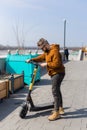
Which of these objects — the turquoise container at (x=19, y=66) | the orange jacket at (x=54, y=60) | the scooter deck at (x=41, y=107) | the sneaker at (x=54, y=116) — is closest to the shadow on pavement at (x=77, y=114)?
the sneaker at (x=54, y=116)

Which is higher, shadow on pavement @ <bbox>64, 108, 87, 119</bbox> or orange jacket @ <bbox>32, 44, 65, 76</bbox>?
orange jacket @ <bbox>32, 44, 65, 76</bbox>

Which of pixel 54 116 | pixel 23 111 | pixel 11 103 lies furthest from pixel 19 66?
pixel 54 116

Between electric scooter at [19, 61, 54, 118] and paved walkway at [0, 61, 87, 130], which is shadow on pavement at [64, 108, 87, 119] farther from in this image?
electric scooter at [19, 61, 54, 118]

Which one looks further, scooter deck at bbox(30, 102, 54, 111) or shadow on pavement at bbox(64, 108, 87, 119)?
scooter deck at bbox(30, 102, 54, 111)

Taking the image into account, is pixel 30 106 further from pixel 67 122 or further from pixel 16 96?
pixel 16 96

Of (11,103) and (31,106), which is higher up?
(31,106)

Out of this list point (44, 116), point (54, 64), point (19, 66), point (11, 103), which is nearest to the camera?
point (54, 64)

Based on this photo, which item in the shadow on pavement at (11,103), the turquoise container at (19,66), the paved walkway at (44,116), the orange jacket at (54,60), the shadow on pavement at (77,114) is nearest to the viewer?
the paved walkway at (44,116)

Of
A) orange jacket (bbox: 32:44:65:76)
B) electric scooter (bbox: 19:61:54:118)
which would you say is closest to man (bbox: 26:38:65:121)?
orange jacket (bbox: 32:44:65:76)

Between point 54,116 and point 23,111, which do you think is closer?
point 54,116

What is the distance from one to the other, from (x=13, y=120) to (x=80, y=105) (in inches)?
88.9

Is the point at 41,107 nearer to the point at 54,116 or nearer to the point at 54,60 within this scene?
the point at 54,116

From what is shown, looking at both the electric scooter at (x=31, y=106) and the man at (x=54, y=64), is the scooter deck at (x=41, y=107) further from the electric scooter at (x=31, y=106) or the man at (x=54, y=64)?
the man at (x=54, y=64)

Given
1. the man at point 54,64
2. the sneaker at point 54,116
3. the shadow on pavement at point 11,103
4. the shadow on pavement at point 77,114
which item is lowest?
the shadow on pavement at point 11,103
